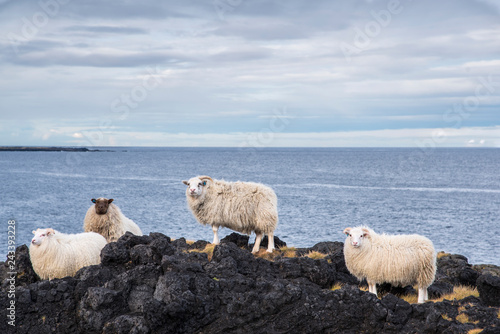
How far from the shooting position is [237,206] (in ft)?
58.0

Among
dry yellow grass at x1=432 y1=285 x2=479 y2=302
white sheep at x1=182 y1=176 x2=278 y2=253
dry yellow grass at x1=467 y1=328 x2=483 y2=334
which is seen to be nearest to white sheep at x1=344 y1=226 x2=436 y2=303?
dry yellow grass at x1=432 y1=285 x2=479 y2=302

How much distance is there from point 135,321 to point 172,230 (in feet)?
111

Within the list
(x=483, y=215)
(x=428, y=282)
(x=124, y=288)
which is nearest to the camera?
(x=124, y=288)

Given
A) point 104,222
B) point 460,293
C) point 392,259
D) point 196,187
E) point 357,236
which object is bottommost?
point 460,293

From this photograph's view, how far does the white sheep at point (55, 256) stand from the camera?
1395 cm

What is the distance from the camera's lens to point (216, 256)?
13078 mm

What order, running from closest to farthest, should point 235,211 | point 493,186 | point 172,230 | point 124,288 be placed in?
point 124,288
point 235,211
point 172,230
point 493,186

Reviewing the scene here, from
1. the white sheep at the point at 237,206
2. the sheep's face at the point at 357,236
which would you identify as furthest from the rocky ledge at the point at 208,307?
the white sheep at the point at 237,206

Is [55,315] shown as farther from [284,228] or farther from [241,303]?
[284,228]

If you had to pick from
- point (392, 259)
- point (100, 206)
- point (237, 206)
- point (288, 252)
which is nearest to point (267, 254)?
point (288, 252)

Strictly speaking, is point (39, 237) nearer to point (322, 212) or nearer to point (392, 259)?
point (392, 259)

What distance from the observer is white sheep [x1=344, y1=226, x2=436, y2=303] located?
12.9 meters

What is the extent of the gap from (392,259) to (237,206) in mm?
6518

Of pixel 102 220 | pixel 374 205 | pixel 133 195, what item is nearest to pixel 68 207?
pixel 133 195
